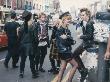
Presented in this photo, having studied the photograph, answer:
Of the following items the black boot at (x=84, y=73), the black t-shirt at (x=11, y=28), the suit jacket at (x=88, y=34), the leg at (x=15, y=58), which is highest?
the suit jacket at (x=88, y=34)

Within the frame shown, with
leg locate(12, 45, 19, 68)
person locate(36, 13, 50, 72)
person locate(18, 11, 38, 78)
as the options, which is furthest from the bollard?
leg locate(12, 45, 19, 68)

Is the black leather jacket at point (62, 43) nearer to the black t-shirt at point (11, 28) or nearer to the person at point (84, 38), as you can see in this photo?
the person at point (84, 38)

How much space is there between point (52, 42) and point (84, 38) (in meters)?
2.49

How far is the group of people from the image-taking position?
28.5 feet

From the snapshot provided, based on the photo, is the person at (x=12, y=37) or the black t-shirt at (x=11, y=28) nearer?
the person at (x=12, y=37)

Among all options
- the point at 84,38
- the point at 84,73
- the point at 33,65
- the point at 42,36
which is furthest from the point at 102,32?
the point at 42,36

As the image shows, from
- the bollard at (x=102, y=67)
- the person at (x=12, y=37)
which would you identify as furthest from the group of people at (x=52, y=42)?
the bollard at (x=102, y=67)

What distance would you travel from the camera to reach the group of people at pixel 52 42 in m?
8.68

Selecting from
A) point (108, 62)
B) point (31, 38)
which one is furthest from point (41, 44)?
point (108, 62)

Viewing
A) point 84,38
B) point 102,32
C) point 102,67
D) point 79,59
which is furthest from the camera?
point 79,59

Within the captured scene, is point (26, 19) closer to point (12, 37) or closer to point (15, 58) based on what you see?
point (15, 58)

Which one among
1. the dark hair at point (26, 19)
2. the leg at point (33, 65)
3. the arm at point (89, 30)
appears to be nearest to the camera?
the arm at point (89, 30)

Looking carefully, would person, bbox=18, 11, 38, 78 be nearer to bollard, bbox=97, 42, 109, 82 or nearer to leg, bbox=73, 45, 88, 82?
leg, bbox=73, 45, 88, 82

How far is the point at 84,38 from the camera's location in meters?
8.72
